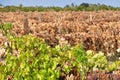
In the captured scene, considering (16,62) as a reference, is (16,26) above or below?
below

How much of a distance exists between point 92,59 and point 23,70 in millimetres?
1106

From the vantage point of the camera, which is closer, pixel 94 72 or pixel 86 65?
pixel 94 72

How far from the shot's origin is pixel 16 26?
2172 centimetres

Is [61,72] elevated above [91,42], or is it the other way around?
[61,72]

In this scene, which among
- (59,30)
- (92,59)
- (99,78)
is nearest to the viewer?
(99,78)

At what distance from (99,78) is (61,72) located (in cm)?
82

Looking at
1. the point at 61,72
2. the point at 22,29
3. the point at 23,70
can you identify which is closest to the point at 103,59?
the point at 61,72

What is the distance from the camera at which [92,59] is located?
22.7 ft

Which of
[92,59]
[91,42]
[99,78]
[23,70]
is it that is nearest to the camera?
[99,78]

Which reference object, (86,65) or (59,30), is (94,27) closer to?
(59,30)

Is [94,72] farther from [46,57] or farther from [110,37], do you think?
[110,37]

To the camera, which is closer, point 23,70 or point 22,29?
point 23,70

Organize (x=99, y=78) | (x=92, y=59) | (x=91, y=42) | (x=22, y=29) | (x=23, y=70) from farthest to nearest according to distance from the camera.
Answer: (x=22, y=29), (x=91, y=42), (x=92, y=59), (x=23, y=70), (x=99, y=78)

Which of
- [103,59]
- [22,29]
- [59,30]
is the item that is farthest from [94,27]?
[103,59]
